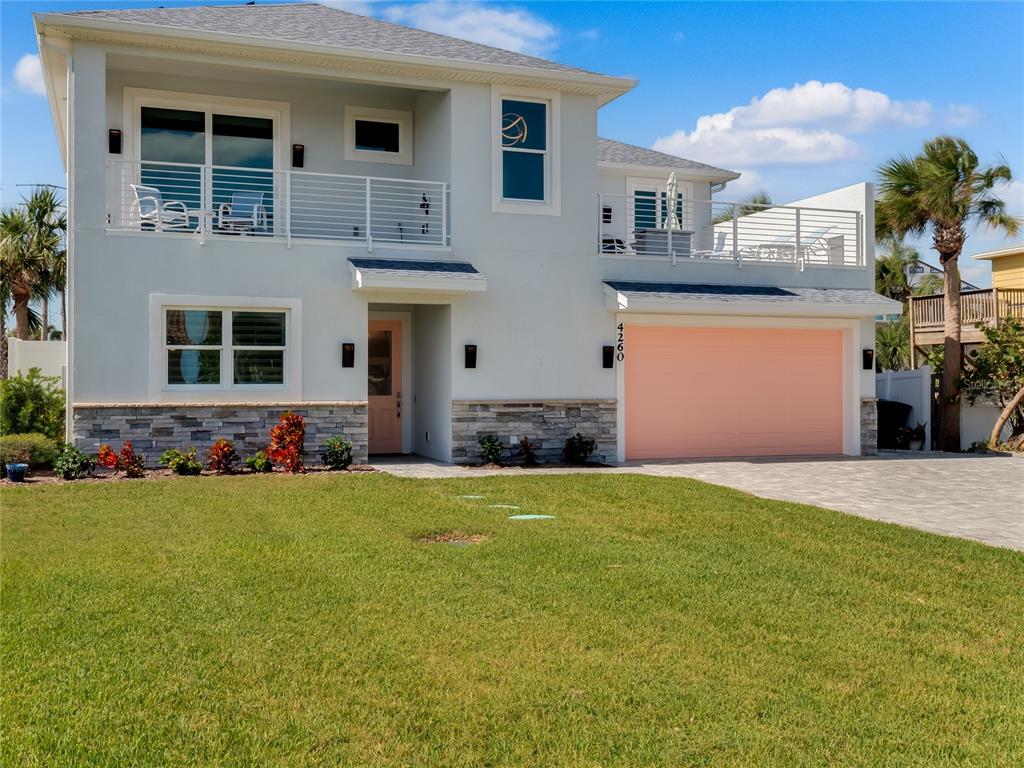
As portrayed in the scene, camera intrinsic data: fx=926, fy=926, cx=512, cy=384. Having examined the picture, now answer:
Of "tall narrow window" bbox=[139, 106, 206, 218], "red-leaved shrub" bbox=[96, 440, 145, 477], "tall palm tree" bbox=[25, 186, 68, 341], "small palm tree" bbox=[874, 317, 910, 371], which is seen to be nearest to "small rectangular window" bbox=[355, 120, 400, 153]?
"tall narrow window" bbox=[139, 106, 206, 218]

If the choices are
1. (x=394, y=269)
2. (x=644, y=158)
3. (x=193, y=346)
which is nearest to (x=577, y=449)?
(x=394, y=269)

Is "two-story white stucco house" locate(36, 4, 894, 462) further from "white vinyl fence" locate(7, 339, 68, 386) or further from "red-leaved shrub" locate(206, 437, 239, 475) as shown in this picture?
"white vinyl fence" locate(7, 339, 68, 386)

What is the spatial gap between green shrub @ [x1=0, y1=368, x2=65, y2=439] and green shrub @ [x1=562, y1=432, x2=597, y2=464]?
9.04 metres

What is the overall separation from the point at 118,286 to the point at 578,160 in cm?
800

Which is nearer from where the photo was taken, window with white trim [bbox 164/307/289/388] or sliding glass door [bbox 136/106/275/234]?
window with white trim [bbox 164/307/289/388]

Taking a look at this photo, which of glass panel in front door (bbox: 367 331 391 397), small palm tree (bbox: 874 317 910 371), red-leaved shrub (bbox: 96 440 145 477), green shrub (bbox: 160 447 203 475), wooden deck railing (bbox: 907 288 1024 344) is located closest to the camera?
red-leaved shrub (bbox: 96 440 145 477)

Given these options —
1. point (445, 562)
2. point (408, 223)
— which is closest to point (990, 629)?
point (445, 562)

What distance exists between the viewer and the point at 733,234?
1792cm

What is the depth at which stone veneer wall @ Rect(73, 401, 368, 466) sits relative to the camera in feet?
45.6

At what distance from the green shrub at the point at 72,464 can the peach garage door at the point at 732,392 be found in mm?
8964

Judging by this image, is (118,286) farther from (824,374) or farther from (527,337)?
(824,374)

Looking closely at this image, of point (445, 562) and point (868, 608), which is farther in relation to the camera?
point (445, 562)

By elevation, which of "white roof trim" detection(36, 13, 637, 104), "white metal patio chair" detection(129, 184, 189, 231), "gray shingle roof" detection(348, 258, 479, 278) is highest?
"white roof trim" detection(36, 13, 637, 104)

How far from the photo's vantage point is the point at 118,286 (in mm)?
13945
